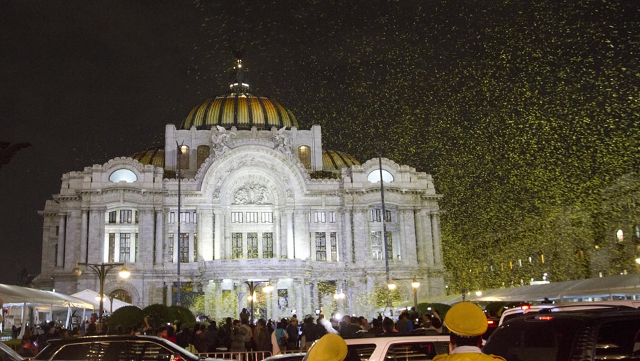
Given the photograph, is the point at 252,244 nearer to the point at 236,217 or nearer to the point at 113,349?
the point at 236,217

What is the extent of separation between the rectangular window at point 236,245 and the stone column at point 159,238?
7069 mm

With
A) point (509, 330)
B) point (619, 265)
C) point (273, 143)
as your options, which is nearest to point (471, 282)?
point (619, 265)

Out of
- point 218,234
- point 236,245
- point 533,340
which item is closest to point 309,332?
point 533,340

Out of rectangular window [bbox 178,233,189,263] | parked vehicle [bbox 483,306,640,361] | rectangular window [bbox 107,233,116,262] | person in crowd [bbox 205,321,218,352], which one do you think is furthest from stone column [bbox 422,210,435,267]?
parked vehicle [bbox 483,306,640,361]

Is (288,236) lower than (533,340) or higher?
higher

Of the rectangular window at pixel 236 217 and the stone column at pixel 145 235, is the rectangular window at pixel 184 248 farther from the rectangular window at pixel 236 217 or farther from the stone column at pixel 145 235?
the rectangular window at pixel 236 217

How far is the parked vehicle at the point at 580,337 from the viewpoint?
6.64 m

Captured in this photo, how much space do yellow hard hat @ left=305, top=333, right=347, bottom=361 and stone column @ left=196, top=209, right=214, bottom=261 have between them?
206 feet

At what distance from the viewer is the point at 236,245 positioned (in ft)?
228

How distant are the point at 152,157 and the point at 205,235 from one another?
18.3 meters

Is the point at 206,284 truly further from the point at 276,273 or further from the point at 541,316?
the point at 541,316

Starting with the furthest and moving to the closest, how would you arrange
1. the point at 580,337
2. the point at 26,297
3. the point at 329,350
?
the point at 26,297 < the point at 580,337 < the point at 329,350

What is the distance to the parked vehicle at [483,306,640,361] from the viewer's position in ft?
21.8

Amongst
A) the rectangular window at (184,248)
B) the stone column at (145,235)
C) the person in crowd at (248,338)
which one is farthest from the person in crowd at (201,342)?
the rectangular window at (184,248)
